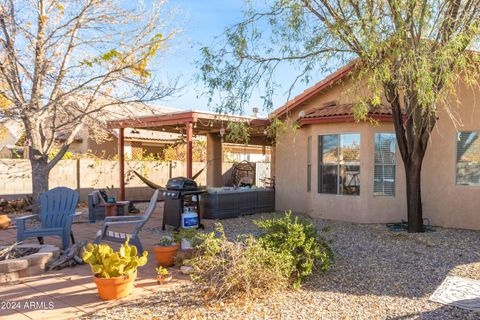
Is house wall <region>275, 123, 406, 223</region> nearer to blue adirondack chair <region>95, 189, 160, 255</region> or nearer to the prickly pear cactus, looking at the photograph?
blue adirondack chair <region>95, 189, 160, 255</region>

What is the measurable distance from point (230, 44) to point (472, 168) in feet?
19.2

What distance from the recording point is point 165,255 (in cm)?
519

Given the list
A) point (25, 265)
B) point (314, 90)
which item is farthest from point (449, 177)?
point (25, 265)

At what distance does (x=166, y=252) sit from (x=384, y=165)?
578 cm

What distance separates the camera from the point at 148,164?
580 inches

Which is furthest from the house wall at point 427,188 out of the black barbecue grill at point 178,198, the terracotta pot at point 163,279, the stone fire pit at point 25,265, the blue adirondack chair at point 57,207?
the stone fire pit at point 25,265

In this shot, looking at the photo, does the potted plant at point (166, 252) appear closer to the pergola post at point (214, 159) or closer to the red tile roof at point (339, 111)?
the red tile roof at point (339, 111)

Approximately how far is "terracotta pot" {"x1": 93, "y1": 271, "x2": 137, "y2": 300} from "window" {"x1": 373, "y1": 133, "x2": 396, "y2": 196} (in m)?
6.41

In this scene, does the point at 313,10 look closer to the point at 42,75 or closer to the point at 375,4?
the point at 375,4

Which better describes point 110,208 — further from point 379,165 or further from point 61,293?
point 379,165

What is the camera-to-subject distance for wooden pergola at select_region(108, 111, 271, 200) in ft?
31.7

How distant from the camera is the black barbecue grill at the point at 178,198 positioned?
782cm

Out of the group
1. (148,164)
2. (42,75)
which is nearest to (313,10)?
(42,75)

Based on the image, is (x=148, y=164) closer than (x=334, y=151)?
No
